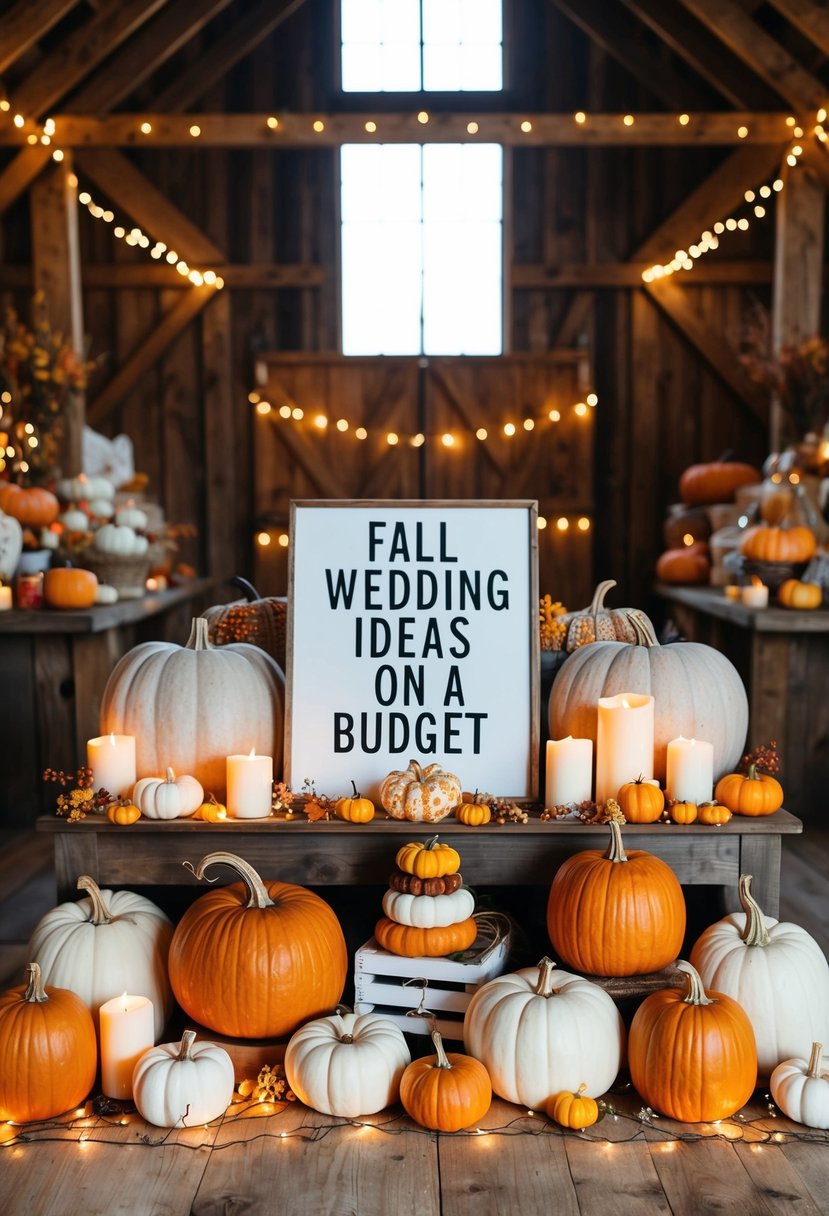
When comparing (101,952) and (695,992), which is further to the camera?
(101,952)

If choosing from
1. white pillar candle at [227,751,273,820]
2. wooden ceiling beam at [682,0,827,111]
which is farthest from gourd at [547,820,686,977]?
wooden ceiling beam at [682,0,827,111]

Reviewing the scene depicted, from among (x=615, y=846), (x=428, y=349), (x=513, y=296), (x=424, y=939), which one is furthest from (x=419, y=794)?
(x=513, y=296)

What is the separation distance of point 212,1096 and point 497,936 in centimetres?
63

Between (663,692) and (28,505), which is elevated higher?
(28,505)

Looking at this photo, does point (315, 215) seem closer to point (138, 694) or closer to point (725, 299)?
point (725, 299)

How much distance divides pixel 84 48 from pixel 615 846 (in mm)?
5161

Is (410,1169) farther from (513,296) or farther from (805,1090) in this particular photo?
(513,296)

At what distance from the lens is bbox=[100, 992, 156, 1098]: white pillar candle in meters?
2.06

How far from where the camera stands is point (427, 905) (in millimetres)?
2160

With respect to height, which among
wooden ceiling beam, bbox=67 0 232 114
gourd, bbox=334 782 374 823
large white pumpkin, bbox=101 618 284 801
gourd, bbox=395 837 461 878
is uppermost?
wooden ceiling beam, bbox=67 0 232 114

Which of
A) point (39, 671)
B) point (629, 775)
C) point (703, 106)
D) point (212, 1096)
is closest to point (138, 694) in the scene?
Result: point (212, 1096)

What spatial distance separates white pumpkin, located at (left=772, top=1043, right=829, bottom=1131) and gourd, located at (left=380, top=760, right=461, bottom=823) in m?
0.76

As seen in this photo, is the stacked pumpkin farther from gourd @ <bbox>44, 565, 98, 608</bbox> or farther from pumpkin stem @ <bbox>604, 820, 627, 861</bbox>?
gourd @ <bbox>44, 565, 98, 608</bbox>

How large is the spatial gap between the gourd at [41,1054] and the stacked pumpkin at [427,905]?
1.89 feet
